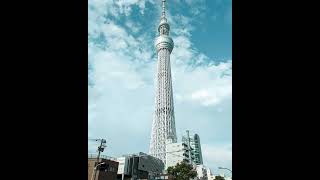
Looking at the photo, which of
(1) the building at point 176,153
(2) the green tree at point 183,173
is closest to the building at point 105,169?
(2) the green tree at point 183,173

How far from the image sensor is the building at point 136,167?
196ft

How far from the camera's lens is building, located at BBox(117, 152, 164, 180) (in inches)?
2353

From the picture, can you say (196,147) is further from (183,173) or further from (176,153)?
(183,173)

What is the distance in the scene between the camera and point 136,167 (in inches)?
2475

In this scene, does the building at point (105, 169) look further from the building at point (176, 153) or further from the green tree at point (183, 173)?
the building at point (176, 153)

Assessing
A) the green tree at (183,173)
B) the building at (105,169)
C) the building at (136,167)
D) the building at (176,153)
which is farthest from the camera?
the building at (176,153)

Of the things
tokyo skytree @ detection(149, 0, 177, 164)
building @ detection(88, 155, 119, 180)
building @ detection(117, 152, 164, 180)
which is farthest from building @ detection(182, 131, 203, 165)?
building @ detection(88, 155, 119, 180)

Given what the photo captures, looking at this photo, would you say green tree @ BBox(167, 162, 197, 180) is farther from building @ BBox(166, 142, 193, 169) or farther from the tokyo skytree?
the tokyo skytree
